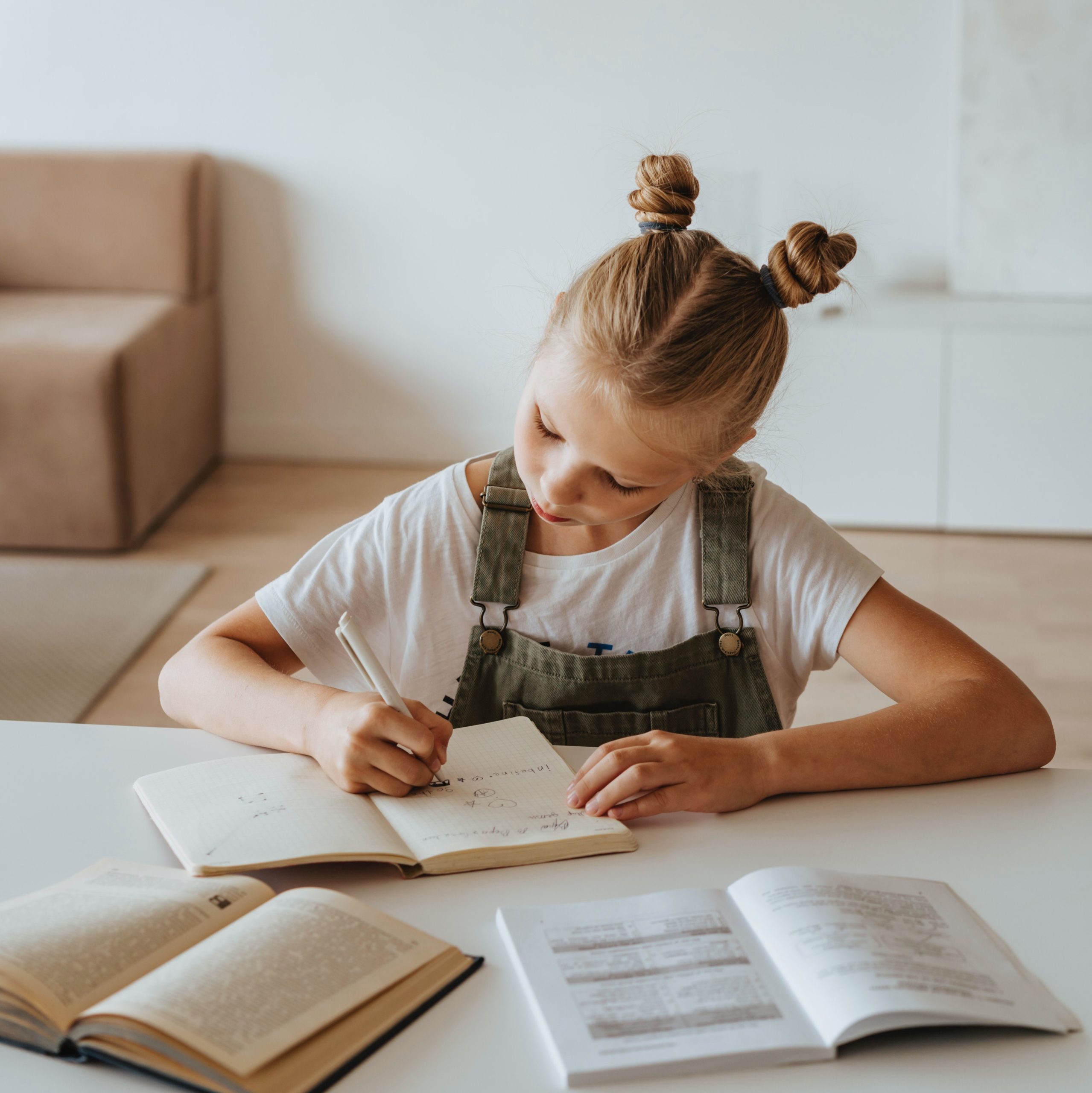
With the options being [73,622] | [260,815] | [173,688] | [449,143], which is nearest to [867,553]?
[449,143]

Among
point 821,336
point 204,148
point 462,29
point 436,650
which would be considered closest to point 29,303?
point 204,148

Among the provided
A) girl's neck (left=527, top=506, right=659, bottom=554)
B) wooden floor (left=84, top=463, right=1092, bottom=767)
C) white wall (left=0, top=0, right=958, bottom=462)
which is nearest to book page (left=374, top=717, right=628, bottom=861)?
girl's neck (left=527, top=506, right=659, bottom=554)

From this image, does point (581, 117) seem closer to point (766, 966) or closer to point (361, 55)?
point (361, 55)

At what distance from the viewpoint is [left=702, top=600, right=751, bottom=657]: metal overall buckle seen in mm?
1033

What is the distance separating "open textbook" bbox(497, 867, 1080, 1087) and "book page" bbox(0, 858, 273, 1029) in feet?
0.55

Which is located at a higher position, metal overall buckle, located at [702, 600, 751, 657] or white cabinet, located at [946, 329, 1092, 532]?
metal overall buckle, located at [702, 600, 751, 657]

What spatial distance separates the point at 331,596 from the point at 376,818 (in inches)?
11.8

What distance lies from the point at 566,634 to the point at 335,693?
0.80 feet

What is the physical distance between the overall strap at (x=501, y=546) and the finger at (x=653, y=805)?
0.94 ft

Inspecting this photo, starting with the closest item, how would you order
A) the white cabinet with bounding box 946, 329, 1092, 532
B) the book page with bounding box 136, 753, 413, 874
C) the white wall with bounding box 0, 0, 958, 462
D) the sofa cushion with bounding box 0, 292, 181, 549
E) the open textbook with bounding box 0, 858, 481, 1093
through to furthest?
the open textbook with bounding box 0, 858, 481, 1093
the book page with bounding box 136, 753, 413, 874
the sofa cushion with bounding box 0, 292, 181, 549
the white cabinet with bounding box 946, 329, 1092, 532
the white wall with bounding box 0, 0, 958, 462

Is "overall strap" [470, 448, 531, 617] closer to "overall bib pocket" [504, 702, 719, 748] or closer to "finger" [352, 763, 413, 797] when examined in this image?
"overall bib pocket" [504, 702, 719, 748]

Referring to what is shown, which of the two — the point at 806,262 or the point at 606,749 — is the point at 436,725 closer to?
the point at 606,749

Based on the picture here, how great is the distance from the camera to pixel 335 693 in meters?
0.88

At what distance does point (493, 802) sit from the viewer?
81 centimetres
